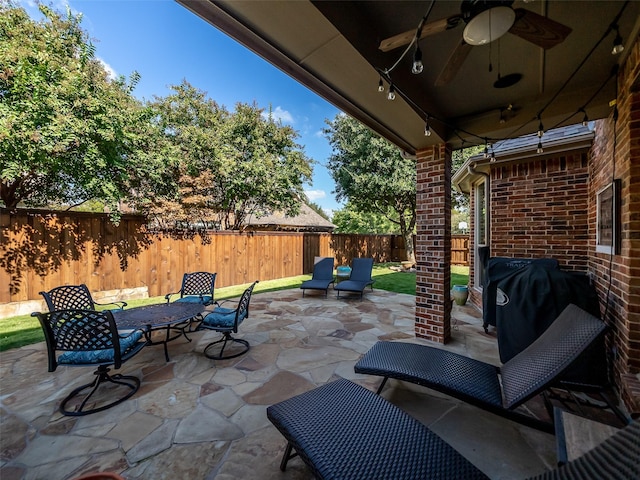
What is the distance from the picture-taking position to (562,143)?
3807 millimetres

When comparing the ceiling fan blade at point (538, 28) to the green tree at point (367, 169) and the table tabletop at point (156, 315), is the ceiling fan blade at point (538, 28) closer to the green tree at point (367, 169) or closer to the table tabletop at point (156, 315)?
the table tabletop at point (156, 315)

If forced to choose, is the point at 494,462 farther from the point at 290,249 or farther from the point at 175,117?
the point at 175,117

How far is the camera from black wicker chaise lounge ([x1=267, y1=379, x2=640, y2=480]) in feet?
3.23

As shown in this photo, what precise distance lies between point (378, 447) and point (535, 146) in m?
4.74

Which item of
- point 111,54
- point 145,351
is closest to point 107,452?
point 145,351

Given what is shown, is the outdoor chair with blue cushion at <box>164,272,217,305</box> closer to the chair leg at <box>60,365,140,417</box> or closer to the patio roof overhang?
the chair leg at <box>60,365,140,417</box>

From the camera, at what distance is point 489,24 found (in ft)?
5.30

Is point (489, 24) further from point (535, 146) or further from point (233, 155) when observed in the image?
point (233, 155)

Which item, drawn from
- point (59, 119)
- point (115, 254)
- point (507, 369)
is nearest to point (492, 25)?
point (507, 369)

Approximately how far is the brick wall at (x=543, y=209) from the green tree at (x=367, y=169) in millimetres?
6932

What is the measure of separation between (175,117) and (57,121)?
18.2 feet

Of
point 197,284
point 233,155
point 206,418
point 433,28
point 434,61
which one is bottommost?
point 206,418

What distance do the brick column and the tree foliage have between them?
20.3ft

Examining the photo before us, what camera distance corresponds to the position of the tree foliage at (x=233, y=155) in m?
8.52
